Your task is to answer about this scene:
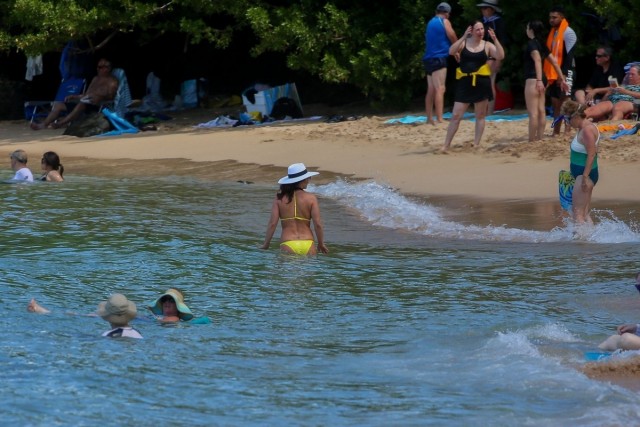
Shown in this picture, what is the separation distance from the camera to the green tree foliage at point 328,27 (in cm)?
1775

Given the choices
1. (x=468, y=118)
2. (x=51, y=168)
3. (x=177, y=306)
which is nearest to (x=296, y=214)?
(x=177, y=306)

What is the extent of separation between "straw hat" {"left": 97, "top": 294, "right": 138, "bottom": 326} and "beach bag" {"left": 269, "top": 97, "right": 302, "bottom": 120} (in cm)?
1175

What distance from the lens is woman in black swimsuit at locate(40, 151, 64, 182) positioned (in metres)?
14.9

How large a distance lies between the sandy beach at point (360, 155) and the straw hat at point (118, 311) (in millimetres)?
6041

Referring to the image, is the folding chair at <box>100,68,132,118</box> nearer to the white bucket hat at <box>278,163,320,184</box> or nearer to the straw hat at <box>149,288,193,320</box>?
the white bucket hat at <box>278,163,320,184</box>

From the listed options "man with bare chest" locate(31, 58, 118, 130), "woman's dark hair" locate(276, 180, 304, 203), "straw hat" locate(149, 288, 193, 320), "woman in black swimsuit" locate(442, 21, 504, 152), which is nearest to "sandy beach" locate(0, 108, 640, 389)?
"man with bare chest" locate(31, 58, 118, 130)

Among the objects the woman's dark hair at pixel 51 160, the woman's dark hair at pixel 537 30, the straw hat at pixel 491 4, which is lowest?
the woman's dark hair at pixel 51 160

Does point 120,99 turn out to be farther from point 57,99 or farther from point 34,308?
point 34,308

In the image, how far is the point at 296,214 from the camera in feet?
34.6

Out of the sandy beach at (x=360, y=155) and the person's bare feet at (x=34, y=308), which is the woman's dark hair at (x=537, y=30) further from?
the person's bare feet at (x=34, y=308)

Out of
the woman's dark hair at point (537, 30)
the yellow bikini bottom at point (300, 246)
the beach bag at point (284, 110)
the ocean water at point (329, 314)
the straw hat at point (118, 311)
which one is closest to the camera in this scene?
the ocean water at point (329, 314)

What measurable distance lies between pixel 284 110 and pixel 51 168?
18.0 ft

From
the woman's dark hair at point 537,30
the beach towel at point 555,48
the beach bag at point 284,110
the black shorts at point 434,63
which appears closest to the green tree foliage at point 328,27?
the beach bag at point 284,110

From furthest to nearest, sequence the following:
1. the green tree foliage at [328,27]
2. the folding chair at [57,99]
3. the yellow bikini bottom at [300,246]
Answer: the folding chair at [57,99] < the green tree foliage at [328,27] < the yellow bikini bottom at [300,246]
